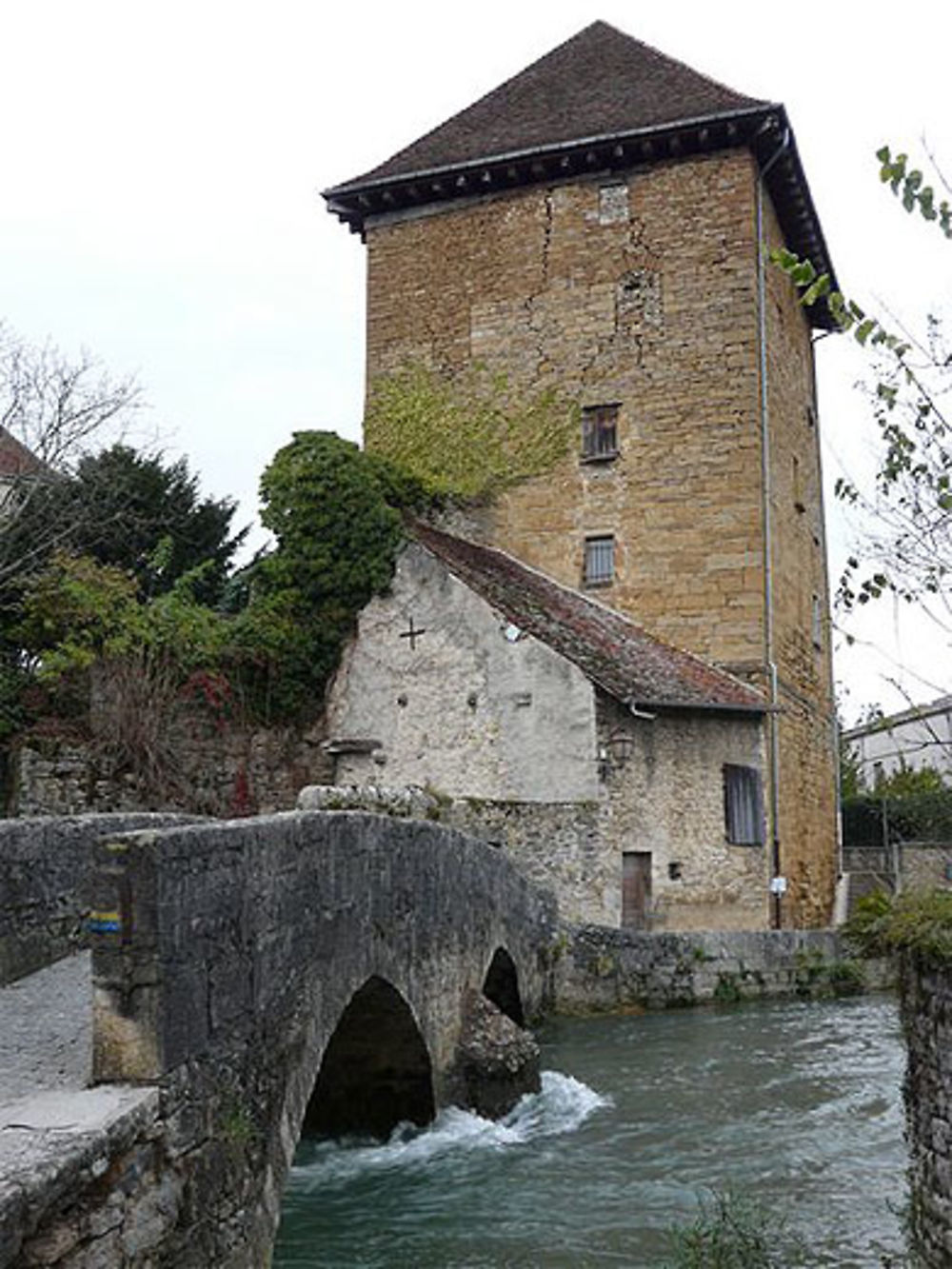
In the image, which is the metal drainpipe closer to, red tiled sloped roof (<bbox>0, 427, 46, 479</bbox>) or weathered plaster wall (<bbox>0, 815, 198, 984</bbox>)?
red tiled sloped roof (<bbox>0, 427, 46, 479</bbox>)

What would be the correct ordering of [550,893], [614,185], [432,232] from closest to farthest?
[550,893] → [614,185] → [432,232]

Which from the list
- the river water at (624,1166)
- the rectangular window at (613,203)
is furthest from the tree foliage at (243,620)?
the river water at (624,1166)

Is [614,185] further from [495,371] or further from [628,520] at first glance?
[628,520]

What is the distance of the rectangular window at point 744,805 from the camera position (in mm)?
18188

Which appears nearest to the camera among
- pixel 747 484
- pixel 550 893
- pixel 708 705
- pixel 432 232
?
pixel 550 893

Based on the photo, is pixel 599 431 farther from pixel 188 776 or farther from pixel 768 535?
pixel 188 776

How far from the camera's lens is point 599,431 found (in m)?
21.2

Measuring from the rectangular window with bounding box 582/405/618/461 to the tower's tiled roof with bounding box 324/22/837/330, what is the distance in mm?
3721

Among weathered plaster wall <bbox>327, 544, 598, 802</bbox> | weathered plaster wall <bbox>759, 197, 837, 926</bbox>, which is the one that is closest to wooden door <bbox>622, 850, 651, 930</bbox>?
weathered plaster wall <bbox>327, 544, 598, 802</bbox>

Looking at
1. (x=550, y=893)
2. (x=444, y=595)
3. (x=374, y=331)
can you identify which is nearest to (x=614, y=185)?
(x=374, y=331)

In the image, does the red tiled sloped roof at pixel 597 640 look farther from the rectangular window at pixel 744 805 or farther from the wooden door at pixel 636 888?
the wooden door at pixel 636 888

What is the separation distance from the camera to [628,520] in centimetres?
2067

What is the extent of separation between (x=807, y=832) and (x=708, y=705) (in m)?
4.23

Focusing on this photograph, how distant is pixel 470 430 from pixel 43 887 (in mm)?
15543
